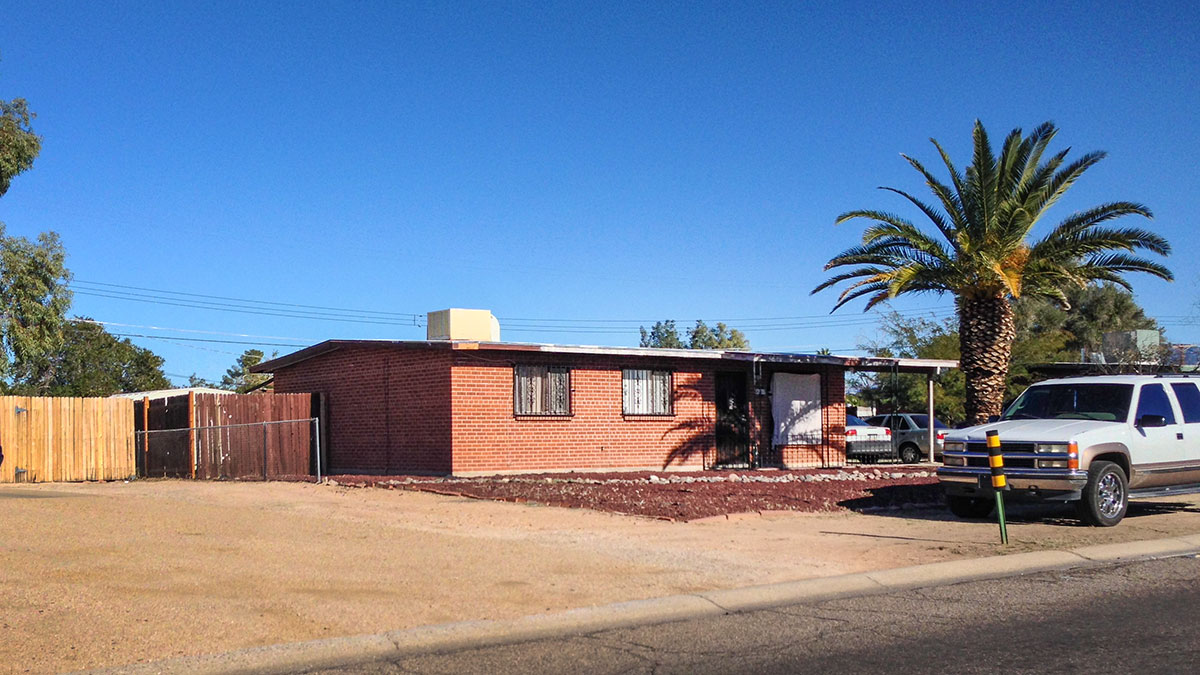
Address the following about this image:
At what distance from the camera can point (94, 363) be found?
169ft

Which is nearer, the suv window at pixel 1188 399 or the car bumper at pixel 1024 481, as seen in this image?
the car bumper at pixel 1024 481

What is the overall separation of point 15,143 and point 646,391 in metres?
19.0

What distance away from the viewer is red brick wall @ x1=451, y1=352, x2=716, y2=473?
20.5m

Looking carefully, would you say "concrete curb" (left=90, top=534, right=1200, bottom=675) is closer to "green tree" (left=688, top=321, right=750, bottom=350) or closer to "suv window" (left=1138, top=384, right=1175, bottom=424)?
"suv window" (left=1138, top=384, right=1175, bottom=424)

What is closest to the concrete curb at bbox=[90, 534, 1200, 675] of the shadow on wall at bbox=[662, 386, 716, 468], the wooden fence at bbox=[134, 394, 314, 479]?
the shadow on wall at bbox=[662, 386, 716, 468]

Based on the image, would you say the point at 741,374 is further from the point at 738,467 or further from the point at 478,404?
the point at 478,404

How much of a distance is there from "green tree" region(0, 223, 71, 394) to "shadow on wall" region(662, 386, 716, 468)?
18668mm

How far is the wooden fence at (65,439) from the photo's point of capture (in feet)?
69.6

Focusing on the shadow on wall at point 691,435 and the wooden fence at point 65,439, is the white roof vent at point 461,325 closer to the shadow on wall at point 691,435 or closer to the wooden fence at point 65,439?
the shadow on wall at point 691,435

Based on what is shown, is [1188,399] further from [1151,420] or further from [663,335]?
[663,335]

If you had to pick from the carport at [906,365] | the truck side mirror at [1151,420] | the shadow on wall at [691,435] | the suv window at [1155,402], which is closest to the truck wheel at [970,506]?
the truck side mirror at [1151,420]

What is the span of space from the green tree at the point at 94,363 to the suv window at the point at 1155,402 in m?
46.2

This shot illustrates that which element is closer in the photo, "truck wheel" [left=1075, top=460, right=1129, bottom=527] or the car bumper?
the car bumper

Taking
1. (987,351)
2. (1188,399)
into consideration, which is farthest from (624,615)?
(987,351)
